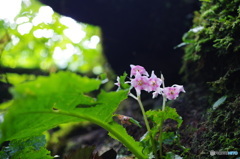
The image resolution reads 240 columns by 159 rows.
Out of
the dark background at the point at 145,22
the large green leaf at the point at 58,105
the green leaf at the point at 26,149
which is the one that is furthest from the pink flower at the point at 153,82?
the dark background at the point at 145,22

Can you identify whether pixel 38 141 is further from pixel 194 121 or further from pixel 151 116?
pixel 194 121

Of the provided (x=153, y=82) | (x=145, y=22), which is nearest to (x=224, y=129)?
(x=153, y=82)

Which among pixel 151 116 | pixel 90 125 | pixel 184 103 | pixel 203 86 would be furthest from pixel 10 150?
pixel 90 125

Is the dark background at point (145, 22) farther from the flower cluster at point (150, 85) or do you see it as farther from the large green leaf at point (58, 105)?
the large green leaf at point (58, 105)

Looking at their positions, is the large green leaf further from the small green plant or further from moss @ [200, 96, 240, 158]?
moss @ [200, 96, 240, 158]

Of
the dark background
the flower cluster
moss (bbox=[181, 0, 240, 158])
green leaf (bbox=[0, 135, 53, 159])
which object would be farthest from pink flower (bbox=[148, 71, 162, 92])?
the dark background

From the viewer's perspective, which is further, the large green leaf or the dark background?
the dark background

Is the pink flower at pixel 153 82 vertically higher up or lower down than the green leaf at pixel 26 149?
higher up
